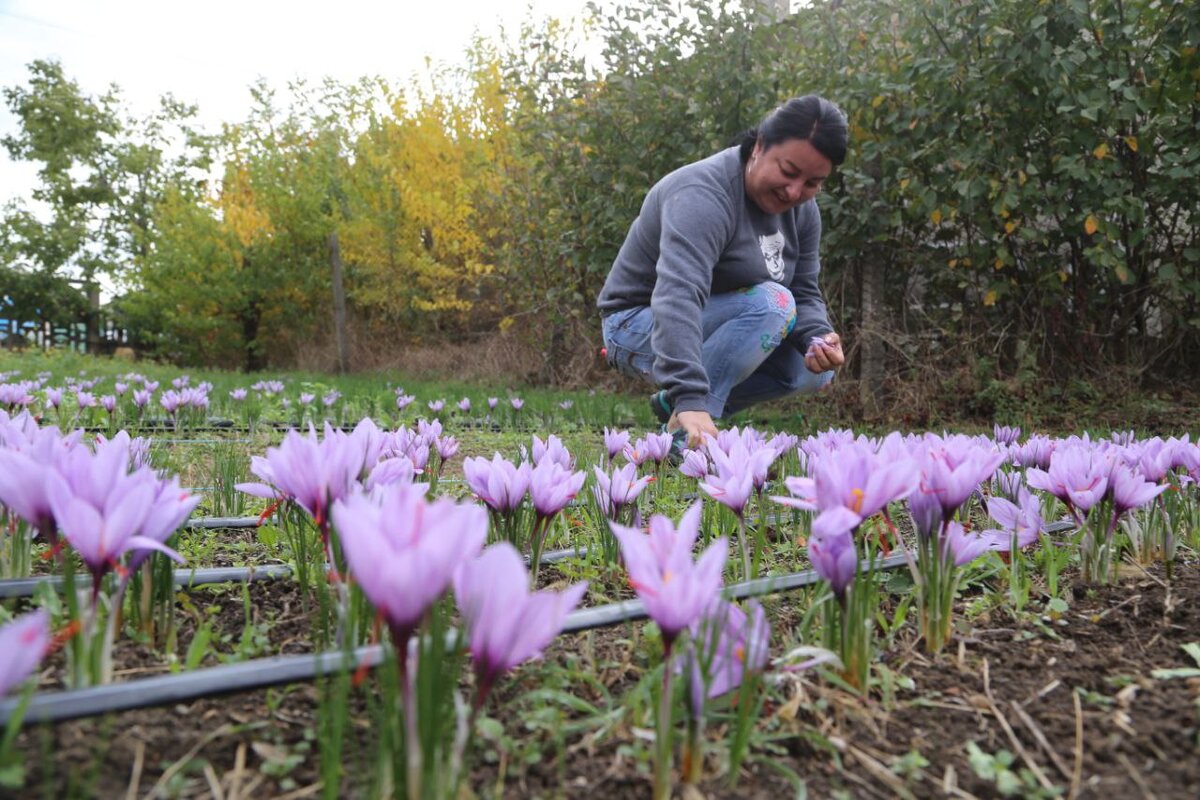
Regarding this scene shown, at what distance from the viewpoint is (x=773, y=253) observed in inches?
144

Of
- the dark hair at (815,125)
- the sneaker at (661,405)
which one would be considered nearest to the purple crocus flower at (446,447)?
the sneaker at (661,405)

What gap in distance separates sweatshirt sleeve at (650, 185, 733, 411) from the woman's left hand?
488 millimetres

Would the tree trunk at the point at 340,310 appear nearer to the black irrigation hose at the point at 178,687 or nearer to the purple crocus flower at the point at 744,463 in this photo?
the purple crocus flower at the point at 744,463

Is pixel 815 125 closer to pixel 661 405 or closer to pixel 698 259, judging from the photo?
pixel 698 259

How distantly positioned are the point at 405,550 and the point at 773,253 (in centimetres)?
321

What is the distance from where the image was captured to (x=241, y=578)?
1503mm

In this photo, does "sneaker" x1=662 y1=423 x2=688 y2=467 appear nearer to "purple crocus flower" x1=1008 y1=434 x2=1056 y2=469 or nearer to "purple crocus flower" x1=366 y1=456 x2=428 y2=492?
"purple crocus flower" x1=1008 y1=434 x2=1056 y2=469

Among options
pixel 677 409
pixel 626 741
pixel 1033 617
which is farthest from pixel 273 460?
pixel 677 409

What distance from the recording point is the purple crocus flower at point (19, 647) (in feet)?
2.09

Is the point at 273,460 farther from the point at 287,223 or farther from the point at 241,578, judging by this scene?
the point at 287,223

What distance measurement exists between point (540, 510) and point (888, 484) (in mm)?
630

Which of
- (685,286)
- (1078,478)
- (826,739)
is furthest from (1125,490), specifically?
(685,286)

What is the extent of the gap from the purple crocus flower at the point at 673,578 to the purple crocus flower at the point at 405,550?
173mm

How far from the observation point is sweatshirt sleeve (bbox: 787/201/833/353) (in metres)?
3.78
